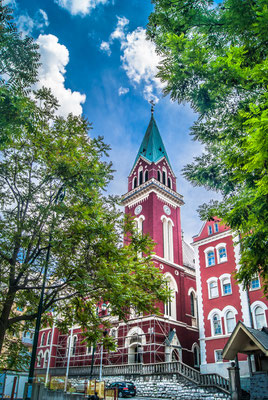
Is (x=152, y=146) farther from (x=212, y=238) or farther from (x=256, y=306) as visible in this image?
(x=256, y=306)

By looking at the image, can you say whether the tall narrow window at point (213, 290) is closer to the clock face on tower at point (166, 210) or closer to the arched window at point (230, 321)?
the arched window at point (230, 321)

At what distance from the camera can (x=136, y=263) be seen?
13273mm

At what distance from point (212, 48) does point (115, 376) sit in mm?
28595

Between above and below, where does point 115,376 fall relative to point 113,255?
below

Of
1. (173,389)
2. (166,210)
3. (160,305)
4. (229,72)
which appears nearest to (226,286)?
(160,305)

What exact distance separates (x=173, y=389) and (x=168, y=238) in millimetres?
18714

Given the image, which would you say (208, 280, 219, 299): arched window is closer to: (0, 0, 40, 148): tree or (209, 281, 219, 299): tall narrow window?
(209, 281, 219, 299): tall narrow window

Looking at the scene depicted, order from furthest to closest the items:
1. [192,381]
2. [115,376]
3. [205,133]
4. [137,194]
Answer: [137,194], [115,376], [192,381], [205,133]

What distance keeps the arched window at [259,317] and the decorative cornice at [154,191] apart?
59.6ft

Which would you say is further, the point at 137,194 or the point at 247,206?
the point at 137,194

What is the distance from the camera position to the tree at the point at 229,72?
7.63m

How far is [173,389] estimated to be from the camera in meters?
20.8

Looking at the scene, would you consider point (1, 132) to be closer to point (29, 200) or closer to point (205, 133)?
point (29, 200)

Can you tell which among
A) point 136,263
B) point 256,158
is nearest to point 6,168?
point 136,263
